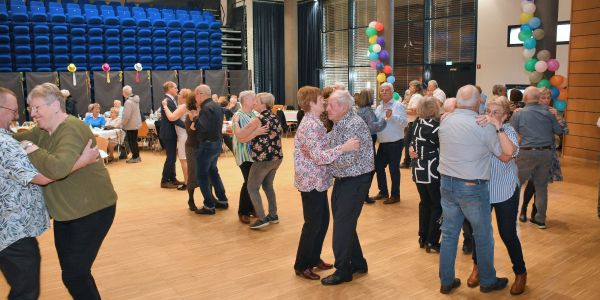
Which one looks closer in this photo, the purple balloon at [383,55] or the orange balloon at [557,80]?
the orange balloon at [557,80]

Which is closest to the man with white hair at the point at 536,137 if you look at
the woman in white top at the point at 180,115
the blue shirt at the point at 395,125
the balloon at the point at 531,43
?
the blue shirt at the point at 395,125

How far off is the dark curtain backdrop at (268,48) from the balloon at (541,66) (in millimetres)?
9762

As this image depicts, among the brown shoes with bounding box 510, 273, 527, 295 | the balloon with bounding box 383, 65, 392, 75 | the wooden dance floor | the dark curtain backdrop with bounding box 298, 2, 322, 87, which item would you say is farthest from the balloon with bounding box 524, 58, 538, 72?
the dark curtain backdrop with bounding box 298, 2, 322, 87

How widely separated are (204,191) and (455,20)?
29.9 ft

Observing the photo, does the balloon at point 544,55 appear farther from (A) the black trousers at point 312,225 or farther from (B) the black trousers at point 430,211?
(A) the black trousers at point 312,225

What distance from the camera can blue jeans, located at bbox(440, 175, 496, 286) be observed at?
3.38 m

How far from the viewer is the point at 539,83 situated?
9.48 meters

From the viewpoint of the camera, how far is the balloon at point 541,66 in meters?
9.38

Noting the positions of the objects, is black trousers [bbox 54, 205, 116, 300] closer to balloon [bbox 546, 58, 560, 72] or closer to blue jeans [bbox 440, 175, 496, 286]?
blue jeans [bbox 440, 175, 496, 286]

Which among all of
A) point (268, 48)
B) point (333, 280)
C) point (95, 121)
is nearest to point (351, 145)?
point (333, 280)

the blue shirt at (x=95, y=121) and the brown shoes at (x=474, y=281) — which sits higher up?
the blue shirt at (x=95, y=121)

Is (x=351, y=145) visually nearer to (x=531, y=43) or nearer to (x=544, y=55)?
(x=544, y=55)

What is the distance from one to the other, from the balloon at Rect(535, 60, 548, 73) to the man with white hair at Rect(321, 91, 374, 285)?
7.13 m

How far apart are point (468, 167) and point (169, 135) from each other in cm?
A: 480
